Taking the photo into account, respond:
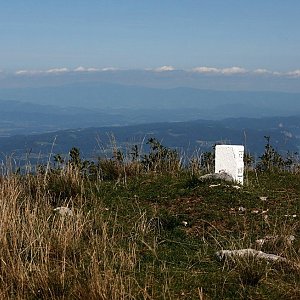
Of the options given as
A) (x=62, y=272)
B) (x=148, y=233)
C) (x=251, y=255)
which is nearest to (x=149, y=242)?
(x=148, y=233)

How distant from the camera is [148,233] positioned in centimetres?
725

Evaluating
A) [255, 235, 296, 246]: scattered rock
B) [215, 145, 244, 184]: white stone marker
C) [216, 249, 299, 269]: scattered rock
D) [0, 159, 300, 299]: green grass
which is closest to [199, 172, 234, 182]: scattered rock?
Result: [215, 145, 244, 184]: white stone marker

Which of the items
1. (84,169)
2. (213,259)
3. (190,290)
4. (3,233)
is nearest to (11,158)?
(84,169)

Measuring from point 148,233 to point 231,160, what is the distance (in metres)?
4.29

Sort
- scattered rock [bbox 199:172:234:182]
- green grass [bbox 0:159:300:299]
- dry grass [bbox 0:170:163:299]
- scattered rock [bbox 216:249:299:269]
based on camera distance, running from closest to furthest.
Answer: dry grass [bbox 0:170:163:299] → green grass [bbox 0:159:300:299] → scattered rock [bbox 216:249:299:269] → scattered rock [bbox 199:172:234:182]

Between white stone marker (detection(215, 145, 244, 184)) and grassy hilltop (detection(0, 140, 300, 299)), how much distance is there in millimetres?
398

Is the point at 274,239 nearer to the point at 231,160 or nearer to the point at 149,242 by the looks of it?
the point at 149,242

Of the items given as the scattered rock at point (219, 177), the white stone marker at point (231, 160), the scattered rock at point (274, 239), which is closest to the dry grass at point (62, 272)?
the scattered rock at point (274, 239)

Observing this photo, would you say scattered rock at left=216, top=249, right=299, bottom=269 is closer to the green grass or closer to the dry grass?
the green grass

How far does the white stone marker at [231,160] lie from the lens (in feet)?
36.1

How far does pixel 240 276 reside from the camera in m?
5.17

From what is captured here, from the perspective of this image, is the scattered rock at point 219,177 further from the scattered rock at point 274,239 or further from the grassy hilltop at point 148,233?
the scattered rock at point 274,239

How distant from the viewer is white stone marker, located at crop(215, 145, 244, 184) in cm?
1102

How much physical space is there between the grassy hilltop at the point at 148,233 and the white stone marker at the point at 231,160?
1.30 feet
